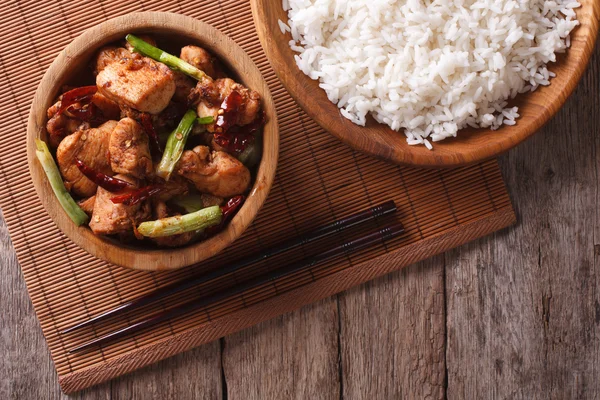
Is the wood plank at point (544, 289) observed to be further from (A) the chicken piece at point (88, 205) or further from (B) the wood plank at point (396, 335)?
(A) the chicken piece at point (88, 205)

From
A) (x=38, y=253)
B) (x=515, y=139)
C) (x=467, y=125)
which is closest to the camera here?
(x=515, y=139)

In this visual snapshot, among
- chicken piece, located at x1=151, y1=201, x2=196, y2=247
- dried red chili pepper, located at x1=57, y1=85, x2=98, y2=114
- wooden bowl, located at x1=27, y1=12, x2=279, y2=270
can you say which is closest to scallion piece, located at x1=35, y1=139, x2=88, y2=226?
wooden bowl, located at x1=27, y1=12, x2=279, y2=270

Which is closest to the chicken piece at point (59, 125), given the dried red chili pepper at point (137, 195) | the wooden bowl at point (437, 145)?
the dried red chili pepper at point (137, 195)

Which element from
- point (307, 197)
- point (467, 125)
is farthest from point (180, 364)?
point (467, 125)

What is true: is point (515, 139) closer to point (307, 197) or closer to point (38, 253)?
point (307, 197)

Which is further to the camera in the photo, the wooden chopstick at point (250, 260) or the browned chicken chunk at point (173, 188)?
the wooden chopstick at point (250, 260)

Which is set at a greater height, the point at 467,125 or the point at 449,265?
the point at 467,125

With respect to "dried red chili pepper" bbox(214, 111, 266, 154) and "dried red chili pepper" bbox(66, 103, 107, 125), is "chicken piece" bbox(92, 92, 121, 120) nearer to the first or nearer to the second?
"dried red chili pepper" bbox(66, 103, 107, 125)

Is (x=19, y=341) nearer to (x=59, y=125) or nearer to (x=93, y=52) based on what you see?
(x=59, y=125)
